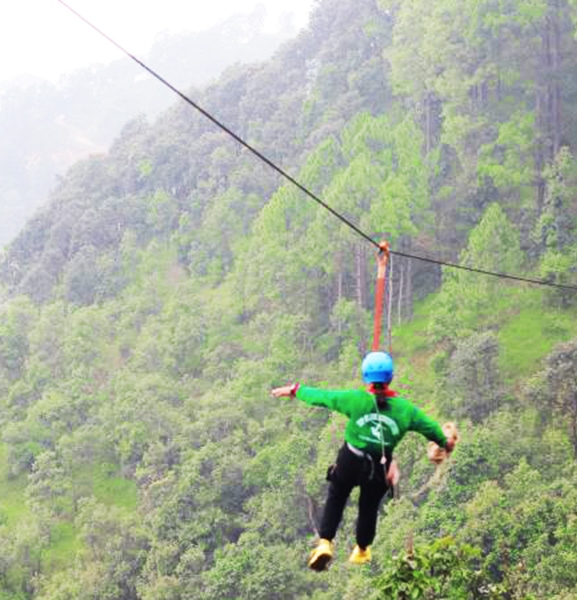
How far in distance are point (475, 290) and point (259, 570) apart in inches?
407

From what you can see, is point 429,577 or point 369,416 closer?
point 369,416

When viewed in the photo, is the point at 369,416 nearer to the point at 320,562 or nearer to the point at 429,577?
the point at 320,562

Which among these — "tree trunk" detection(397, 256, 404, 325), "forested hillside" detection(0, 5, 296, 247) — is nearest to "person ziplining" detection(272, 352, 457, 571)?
"tree trunk" detection(397, 256, 404, 325)

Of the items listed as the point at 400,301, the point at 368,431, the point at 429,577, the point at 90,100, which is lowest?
the point at 429,577

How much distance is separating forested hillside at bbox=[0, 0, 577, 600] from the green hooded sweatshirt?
977 cm

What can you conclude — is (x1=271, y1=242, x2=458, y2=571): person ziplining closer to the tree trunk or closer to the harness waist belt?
the harness waist belt

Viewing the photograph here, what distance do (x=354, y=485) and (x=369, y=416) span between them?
42 centimetres

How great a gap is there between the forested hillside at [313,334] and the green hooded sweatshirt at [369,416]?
977cm

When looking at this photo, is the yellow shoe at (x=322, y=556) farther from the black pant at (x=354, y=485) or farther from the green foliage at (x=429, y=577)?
the green foliage at (x=429, y=577)

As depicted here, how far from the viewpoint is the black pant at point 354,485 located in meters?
4.58

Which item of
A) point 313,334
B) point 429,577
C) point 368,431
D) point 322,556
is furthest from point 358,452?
point 313,334

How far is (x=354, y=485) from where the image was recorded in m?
4.62

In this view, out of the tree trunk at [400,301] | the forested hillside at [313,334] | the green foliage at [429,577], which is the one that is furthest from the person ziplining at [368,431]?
the tree trunk at [400,301]

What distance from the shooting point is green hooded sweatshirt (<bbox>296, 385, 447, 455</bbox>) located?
454 cm
